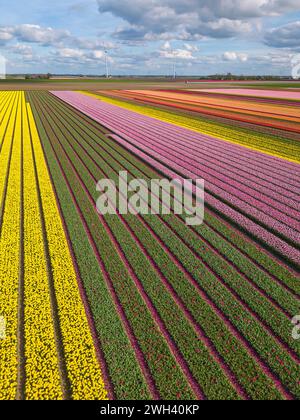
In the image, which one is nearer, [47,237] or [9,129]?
[47,237]

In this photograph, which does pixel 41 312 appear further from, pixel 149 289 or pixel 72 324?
pixel 149 289

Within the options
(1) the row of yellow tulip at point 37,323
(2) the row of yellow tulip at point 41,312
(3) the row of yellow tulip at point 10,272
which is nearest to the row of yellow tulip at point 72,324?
(2) the row of yellow tulip at point 41,312

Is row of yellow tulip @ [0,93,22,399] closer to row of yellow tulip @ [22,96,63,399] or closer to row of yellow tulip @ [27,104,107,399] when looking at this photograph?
row of yellow tulip @ [22,96,63,399]

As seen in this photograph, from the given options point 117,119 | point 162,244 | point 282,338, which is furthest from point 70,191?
point 117,119

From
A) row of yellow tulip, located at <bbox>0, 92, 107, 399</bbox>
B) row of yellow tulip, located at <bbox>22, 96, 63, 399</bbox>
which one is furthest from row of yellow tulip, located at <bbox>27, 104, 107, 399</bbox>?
row of yellow tulip, located at <bbox>22, 96, 63, 399</bbox>

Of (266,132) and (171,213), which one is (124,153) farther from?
(266,132)
